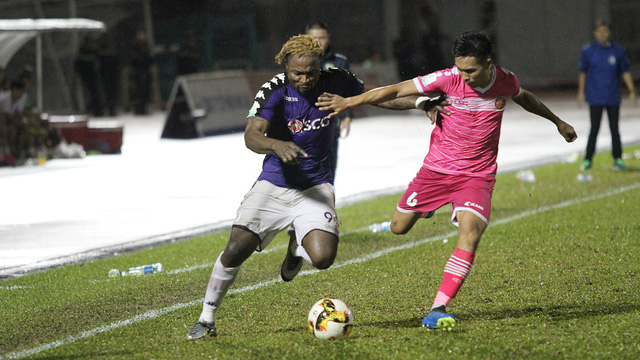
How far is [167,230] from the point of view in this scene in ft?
36.1

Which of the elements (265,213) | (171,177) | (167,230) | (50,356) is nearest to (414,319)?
(265,213)

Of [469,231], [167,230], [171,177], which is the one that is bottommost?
[171,177]

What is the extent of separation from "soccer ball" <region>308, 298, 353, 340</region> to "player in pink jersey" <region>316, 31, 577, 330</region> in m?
0.56

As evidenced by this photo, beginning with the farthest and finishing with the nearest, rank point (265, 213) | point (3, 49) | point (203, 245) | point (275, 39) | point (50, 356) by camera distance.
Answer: point (275, 39) < point (3, 49) < point (203, 245) < point (265, 213) < point (50, 356)

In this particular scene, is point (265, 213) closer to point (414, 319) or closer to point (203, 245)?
point (414, 319)

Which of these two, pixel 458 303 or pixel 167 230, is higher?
pixel 458 303

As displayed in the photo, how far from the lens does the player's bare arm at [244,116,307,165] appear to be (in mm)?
5648

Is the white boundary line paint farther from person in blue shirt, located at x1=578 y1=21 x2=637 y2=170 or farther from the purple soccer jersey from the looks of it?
person in blue shirt, located at x1=578 y1=21 x2=637 y2=170

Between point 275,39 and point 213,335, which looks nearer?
point 213,335

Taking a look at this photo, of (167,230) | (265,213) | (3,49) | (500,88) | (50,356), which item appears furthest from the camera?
(3,49)

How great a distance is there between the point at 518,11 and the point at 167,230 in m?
32.7

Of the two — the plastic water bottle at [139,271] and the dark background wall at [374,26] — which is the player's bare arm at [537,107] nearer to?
the plastic water bottle at [139,271]

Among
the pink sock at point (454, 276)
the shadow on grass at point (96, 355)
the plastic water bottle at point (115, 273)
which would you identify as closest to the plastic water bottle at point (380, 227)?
the plastic water bottle at point (115, 273)

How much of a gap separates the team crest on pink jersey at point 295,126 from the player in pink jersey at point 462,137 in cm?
20
